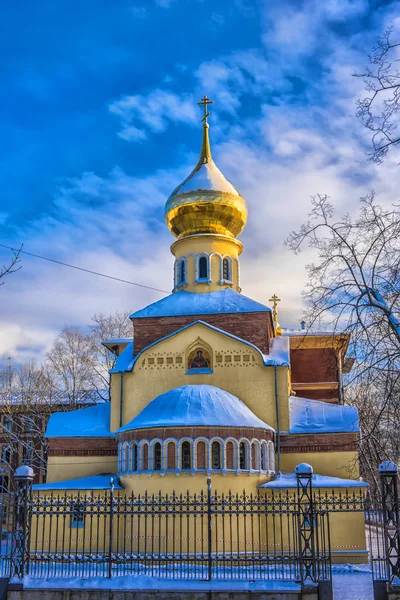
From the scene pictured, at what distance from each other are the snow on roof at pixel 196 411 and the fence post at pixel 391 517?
6.46 m

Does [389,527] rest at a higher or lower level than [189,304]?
lower

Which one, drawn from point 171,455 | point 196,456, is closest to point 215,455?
point 196,456

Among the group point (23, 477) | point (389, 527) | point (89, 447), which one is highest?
point (89, 447)

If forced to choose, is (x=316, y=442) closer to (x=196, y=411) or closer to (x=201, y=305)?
(x=196, y=411)

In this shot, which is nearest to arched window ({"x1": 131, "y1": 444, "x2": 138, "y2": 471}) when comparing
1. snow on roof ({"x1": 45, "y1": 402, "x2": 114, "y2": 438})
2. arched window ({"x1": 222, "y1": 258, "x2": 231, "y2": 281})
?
snow on roof ({"x1": 45, "y1": 402, "x2": 114, "y2": 438})

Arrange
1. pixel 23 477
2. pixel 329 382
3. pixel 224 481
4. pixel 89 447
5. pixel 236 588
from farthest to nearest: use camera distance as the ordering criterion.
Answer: pixel 329 382 → pixel 89 447 → pixel 224 481 → pixel 23 477 → pixel 236 588

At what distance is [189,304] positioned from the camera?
20953 mm

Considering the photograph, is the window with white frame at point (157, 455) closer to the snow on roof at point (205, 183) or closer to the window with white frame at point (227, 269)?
the window with white frame at point (227, 269)

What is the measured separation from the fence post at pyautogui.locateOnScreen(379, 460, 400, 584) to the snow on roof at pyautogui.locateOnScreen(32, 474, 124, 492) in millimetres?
8522

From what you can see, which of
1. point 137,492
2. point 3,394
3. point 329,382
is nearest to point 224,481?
point 137,492

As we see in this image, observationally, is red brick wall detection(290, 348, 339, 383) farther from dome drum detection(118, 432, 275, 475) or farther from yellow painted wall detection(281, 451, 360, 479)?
dome drum detection(118, 432, 275, 475)

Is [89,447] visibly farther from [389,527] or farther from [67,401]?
[389,527]

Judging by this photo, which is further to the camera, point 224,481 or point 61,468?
point 61,468

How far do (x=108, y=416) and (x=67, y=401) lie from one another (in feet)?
24.9
